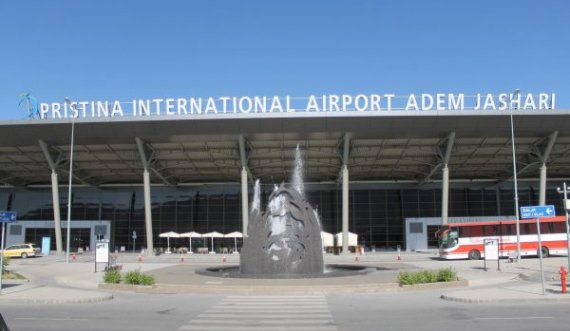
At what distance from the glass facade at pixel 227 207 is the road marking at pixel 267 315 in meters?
57.8

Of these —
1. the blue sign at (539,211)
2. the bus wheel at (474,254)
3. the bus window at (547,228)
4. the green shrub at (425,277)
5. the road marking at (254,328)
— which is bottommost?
the bus wheel at (474,254)

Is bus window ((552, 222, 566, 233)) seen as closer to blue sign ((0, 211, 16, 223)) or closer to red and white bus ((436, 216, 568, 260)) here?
red and white bus ((436, 216, 568, 260))

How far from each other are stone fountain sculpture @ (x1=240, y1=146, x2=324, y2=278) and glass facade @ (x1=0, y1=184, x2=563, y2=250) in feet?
162

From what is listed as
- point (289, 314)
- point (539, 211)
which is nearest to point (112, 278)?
point (289, 314)

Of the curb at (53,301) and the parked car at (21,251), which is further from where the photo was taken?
the parked car at (21,251)

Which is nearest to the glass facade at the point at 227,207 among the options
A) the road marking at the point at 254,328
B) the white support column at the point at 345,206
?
the white support column at the point at 345,206

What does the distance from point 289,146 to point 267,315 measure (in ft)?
153

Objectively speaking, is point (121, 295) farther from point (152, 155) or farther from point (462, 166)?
point (462, 166)

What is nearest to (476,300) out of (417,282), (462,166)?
(417,282)

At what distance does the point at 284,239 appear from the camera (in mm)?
26000

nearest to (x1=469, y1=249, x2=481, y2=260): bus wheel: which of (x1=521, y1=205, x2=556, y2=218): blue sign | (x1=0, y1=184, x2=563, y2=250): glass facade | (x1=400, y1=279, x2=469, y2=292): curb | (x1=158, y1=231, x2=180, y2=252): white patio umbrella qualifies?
(x1=400, y1=279, x2=469, y2=292): curb

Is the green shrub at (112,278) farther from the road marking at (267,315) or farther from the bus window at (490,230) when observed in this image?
the bus window at (490,230)

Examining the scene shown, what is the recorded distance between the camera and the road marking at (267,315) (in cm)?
1266

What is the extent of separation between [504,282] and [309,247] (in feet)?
28.8
